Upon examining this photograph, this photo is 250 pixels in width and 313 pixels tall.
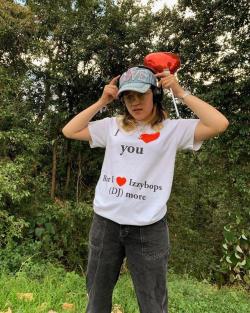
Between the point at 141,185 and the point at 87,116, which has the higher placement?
the point at 87,116

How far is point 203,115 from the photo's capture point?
2059 millimetres

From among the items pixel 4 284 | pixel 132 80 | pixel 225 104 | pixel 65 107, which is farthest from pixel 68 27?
pixel 132 80

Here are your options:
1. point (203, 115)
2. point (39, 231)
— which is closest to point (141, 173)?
point (203, 115)

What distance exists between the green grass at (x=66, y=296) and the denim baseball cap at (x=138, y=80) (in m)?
1.67

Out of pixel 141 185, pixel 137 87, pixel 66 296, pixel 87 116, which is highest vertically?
pixel 137 87

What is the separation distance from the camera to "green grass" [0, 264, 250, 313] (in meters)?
2.97

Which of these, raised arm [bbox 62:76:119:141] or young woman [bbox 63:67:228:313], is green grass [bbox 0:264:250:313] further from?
raised arm [bbox 62:76:119:141]

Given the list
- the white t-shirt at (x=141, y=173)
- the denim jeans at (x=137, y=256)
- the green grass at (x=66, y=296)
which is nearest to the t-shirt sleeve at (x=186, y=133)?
the white t-shirt at (x=141, y=173)

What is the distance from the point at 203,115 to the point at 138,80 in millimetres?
359

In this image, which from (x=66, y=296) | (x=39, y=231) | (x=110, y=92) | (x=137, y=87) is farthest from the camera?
(x=39, y=231)

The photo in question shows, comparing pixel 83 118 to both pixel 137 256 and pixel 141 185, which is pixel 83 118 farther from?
pixel 137 256

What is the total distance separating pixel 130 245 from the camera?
2.08 meters

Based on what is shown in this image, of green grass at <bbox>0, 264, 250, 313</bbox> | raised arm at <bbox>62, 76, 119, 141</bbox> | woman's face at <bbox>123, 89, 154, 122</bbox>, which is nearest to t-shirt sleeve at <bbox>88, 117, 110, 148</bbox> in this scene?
raised arm at <bbox>62, 76, 119, 141</bbox>

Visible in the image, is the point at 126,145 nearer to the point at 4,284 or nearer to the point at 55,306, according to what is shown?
the point at 55,306
